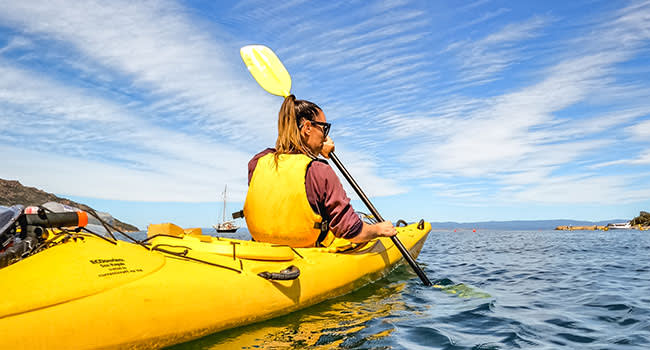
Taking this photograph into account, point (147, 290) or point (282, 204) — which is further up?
point (282, 204)

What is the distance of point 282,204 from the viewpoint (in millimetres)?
3902

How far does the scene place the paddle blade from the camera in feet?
21.1

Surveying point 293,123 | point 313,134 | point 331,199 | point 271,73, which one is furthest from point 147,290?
point 271,73

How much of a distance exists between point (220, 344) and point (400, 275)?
13.2ft

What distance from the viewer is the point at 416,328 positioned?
354cm

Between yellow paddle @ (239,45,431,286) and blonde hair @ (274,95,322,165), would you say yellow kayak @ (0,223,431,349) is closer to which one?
blonde hair @ (274,95,322,165)

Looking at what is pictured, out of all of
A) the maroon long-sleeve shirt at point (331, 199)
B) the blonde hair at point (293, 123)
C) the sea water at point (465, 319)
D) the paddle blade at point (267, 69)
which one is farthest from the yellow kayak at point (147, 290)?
the paddle blade at point (267, 69)

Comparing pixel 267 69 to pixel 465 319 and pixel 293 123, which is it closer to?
pixel 293 123

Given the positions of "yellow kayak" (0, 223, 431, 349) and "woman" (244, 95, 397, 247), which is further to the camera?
"woman" (244, 95, 397, 247)

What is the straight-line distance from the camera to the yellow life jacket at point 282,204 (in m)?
3.88

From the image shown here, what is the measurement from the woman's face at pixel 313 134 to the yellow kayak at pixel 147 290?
1.18m

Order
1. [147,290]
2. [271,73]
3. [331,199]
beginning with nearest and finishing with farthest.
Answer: [147,290], [331,199], [271,73]

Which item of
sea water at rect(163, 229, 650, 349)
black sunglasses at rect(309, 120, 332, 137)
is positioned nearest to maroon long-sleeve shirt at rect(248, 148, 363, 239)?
black sunglasses at rect(309, 120, 332, 137)

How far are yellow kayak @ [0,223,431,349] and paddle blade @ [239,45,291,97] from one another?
320 cm
